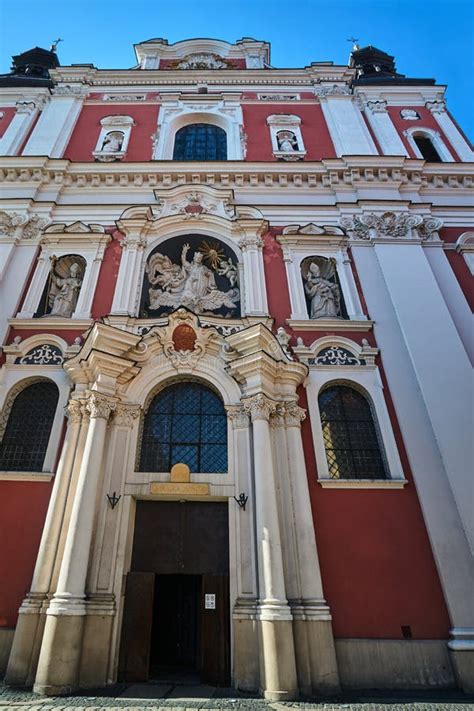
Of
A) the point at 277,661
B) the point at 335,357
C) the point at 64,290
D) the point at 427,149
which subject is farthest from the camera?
the point at 427,149

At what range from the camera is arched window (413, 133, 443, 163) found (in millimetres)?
14722

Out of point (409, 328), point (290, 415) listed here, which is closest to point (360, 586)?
point (290, 415)

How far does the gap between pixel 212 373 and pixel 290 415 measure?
1.92m

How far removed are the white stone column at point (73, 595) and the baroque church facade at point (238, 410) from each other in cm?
3

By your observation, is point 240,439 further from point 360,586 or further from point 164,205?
point 164,205

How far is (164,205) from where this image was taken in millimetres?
12469

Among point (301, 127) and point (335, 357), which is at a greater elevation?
point (301, 127)

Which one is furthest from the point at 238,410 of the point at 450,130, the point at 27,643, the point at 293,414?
the point at 450,130

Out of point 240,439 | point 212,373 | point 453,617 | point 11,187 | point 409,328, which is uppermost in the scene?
point 11,187

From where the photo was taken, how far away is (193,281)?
11.0m

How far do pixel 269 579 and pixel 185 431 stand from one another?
3312 mm

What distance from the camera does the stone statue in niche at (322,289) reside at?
10531mm

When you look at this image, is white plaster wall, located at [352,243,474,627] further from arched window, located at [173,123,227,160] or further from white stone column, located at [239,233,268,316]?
arched window, located at [173,123,227,160]

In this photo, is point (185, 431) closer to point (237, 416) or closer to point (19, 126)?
point (237, 416)
